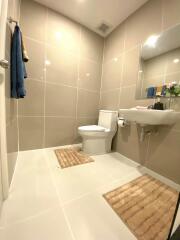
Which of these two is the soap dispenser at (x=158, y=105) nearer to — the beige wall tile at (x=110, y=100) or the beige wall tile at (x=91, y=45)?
the beige wall tile at (x=110, y=100)

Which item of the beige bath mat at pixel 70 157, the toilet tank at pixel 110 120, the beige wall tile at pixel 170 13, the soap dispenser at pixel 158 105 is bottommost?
the beige bath mat at pixel 70 157

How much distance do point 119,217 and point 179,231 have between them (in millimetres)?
407

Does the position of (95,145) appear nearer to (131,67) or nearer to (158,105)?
(158,105)

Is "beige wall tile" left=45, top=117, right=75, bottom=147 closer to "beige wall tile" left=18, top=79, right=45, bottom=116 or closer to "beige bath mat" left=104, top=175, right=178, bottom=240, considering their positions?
"beige wall tile" left=18, top=79, right=45, bottom=116

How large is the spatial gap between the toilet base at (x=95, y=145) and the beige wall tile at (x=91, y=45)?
1547 millimetres

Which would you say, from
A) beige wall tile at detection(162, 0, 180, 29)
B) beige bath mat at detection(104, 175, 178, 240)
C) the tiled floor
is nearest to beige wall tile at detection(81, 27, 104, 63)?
beige wall tile at detection(162, 0, 180, 29)

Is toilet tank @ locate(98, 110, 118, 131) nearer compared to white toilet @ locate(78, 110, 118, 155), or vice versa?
white toilet @ locate(78, 110, 118, 155)

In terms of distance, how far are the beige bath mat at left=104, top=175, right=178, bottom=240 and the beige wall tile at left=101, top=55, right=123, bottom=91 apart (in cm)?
151

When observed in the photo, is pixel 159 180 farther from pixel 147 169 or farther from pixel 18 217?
pixel 18 217

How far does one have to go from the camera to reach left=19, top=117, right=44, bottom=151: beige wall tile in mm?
1699

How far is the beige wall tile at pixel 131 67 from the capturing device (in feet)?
5.41

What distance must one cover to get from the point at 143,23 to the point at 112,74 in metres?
0.78

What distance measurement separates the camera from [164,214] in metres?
0.85

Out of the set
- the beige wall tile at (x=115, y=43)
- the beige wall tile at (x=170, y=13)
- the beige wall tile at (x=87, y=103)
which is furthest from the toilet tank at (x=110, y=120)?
the beige wall tile at (x=170, y=13)
